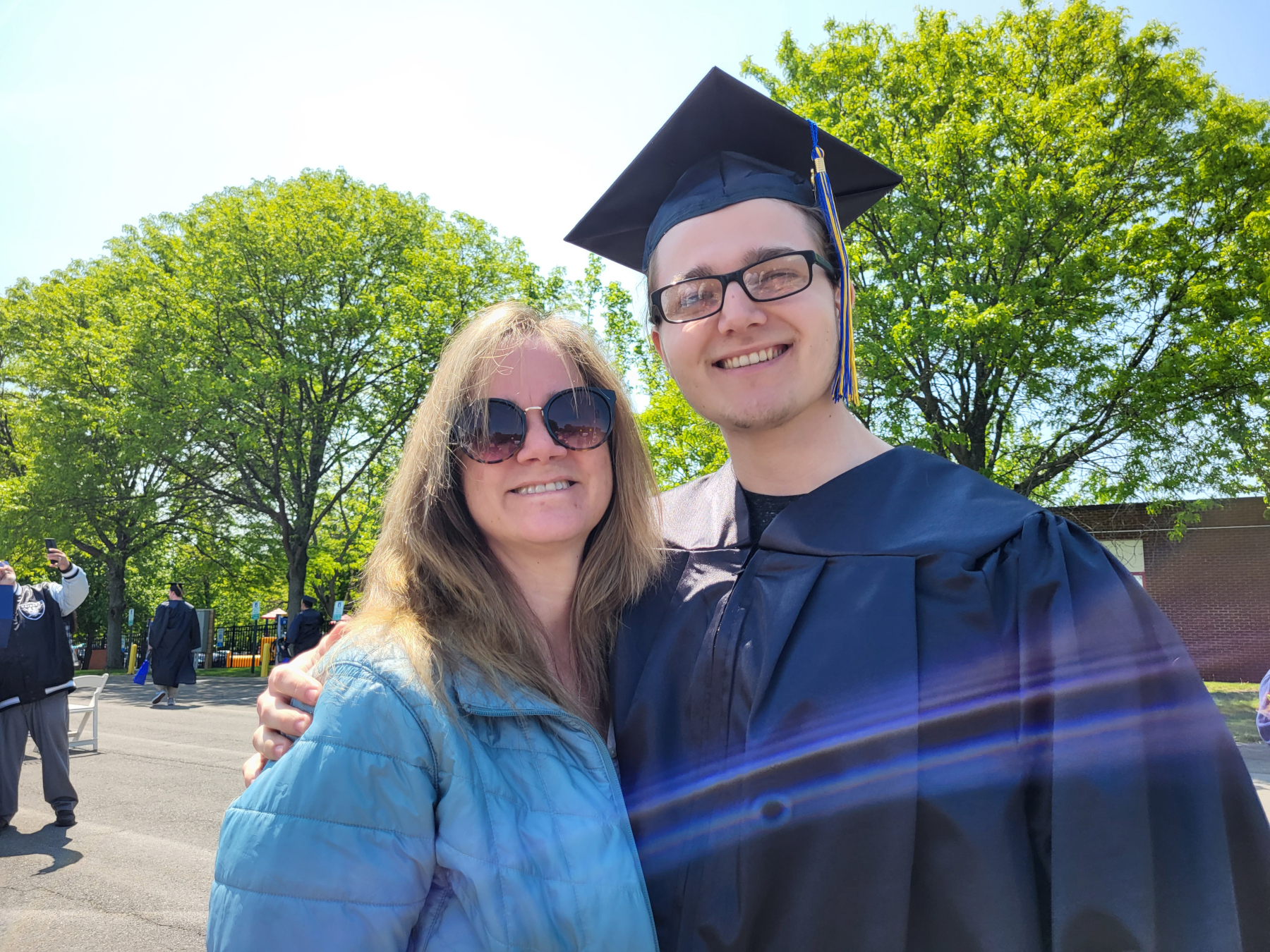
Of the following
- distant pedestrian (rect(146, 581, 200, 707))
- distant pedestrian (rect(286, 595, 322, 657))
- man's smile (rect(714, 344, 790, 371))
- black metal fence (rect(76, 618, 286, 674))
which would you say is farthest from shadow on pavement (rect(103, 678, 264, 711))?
man's smile (rect(714, 344, 790, 371))

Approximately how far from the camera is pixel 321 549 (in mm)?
23250

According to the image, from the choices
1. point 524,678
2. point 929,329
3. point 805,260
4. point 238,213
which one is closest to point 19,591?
point 524,678

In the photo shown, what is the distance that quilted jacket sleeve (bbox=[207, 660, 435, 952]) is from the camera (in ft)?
4.21

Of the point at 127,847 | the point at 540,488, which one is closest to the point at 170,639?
the point at 127,847

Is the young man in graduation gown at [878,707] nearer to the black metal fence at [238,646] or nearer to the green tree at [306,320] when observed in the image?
the green tree at [306,320]

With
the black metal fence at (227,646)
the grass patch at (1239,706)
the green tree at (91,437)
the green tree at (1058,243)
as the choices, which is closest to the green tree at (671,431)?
the green tree at (1058,243)

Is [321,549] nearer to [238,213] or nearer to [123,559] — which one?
[123,559]

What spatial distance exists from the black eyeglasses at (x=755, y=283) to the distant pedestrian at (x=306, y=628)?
41.3ft

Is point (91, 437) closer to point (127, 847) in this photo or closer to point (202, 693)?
point (202, 693)

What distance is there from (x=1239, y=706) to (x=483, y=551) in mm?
15873

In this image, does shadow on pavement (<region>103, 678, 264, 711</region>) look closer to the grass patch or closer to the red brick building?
the grass patch

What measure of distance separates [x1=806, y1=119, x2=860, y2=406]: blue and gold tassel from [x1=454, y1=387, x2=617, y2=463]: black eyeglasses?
0.61 metres

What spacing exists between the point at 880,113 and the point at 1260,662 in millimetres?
14438

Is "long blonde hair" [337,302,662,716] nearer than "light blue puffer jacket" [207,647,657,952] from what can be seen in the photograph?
No
